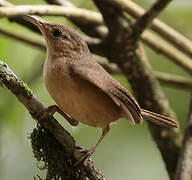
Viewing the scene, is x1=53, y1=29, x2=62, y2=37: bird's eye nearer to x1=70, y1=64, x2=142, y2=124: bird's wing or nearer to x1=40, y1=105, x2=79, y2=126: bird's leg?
x1=70, y1=64, x2=142, y2=124: bird's wing

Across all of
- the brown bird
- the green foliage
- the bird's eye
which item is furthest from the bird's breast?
the bird's eye

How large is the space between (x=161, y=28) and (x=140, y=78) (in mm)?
454

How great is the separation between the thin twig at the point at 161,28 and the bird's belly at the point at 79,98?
46.0 inches

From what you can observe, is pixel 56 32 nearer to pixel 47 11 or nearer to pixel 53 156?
pixel 47 11

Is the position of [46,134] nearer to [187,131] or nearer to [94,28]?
[187,131]

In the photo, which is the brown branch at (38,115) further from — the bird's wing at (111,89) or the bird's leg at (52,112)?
the bird's wing at (111,89)

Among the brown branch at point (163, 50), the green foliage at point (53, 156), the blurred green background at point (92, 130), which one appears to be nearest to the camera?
the green foliage at point (53, 156)

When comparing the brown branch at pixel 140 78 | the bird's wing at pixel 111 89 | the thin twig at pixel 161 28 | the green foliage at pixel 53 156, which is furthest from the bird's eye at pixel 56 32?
the green foliage at pixel 53 156

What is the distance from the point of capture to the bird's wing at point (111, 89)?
2.95 metres

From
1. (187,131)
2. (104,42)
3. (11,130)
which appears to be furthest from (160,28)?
(11,130)

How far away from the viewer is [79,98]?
2.94 meters

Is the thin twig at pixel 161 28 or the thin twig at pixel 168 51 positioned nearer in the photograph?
the thin twig at pixel 161 28

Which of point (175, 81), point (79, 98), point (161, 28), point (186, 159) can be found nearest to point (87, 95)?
point (79, 98)

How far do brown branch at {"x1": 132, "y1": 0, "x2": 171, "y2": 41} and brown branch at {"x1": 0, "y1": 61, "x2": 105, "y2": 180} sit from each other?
1.52m
